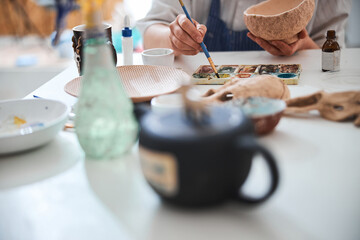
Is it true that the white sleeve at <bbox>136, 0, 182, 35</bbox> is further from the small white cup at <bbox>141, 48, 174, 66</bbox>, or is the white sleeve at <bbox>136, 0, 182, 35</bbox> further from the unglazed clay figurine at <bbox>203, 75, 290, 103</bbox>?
the unglazed clay figurine at <bbox>203, 75, 290, 103</bbox>

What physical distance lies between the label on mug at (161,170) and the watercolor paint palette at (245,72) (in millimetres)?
532

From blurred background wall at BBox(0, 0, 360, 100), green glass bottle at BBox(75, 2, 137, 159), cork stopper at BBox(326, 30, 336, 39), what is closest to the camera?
green glass bottle at BBox(75, 2, 137, 159)

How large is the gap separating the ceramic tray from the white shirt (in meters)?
0.51

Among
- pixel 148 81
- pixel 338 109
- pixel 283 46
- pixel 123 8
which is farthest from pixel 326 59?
pixel 123 8

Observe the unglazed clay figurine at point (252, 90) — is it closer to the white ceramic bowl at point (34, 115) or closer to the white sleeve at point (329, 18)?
the white ceramic bowl at point (34, 115)

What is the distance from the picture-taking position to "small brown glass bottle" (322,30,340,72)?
0.99 metres

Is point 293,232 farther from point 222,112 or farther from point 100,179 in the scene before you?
point 100,179

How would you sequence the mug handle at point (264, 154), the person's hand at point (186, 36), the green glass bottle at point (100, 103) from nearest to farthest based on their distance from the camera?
1. the mug handle at point (264, 154)
2. the green glass bottle at point (100, 103)
3. the person's hand at point (186, 36)

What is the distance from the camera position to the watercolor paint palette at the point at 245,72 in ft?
3.16

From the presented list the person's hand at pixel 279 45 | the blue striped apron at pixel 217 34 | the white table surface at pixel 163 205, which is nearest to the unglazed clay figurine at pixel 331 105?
the white table surface at pixel 163 205

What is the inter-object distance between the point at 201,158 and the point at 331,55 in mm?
691

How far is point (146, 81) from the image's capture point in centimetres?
90

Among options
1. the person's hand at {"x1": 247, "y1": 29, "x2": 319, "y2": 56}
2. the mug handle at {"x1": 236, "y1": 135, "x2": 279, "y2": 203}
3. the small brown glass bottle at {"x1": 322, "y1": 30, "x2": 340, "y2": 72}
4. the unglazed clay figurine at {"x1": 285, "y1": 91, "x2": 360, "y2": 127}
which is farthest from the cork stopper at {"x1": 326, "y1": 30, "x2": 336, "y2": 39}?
the mug handle at {"x1": 236, "y1": 135, "x2": 279, "y2": 203}

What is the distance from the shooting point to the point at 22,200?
542 millimetres
